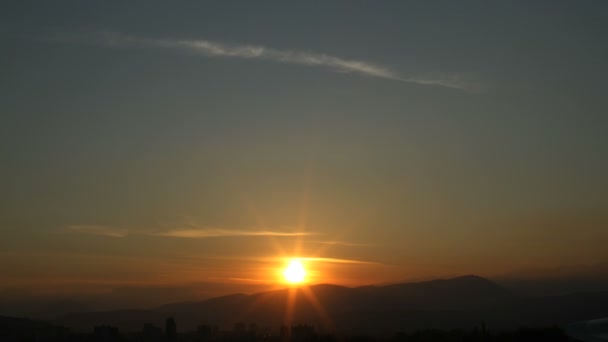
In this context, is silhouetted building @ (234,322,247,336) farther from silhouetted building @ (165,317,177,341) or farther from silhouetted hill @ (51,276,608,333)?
silhouetted hill @ (51,276,608,333)

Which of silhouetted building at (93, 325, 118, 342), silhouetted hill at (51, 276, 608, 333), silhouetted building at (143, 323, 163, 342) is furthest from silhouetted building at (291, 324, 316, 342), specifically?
silhouetted hill at (51, 276, 608, 333)

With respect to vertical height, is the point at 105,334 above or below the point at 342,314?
below

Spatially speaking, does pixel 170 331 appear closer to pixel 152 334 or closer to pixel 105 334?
pixel 152 334

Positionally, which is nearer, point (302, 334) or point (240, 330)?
point (302, 334)

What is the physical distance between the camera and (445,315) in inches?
6161

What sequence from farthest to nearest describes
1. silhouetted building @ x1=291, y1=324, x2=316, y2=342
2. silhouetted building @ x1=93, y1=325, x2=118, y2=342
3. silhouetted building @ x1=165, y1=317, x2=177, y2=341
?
silhouetted building @ x1=165, y1=317, x2=177, y2=341
silhouetted building @ x1=93, y1=325, x2=118, y2=342
silhouetted building @ x1=291, y1=324, x2=316, y2=342

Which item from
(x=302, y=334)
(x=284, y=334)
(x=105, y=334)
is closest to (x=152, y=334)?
(x=105, y=334)

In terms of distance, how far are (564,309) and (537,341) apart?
12136cm

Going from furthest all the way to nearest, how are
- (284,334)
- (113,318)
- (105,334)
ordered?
1. (113,318)
2. (105,334)
3. (284,334)

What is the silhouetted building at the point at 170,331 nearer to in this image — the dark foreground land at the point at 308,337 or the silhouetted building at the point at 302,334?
the dark foreground land at the point at 308,337

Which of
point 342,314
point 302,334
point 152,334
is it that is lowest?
point 302,334

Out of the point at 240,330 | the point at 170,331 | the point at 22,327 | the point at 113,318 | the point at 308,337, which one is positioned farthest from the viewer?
the point at 113,318

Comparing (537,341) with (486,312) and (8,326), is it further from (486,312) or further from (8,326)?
(486,312)

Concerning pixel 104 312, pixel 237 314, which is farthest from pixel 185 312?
pixel 104 312
